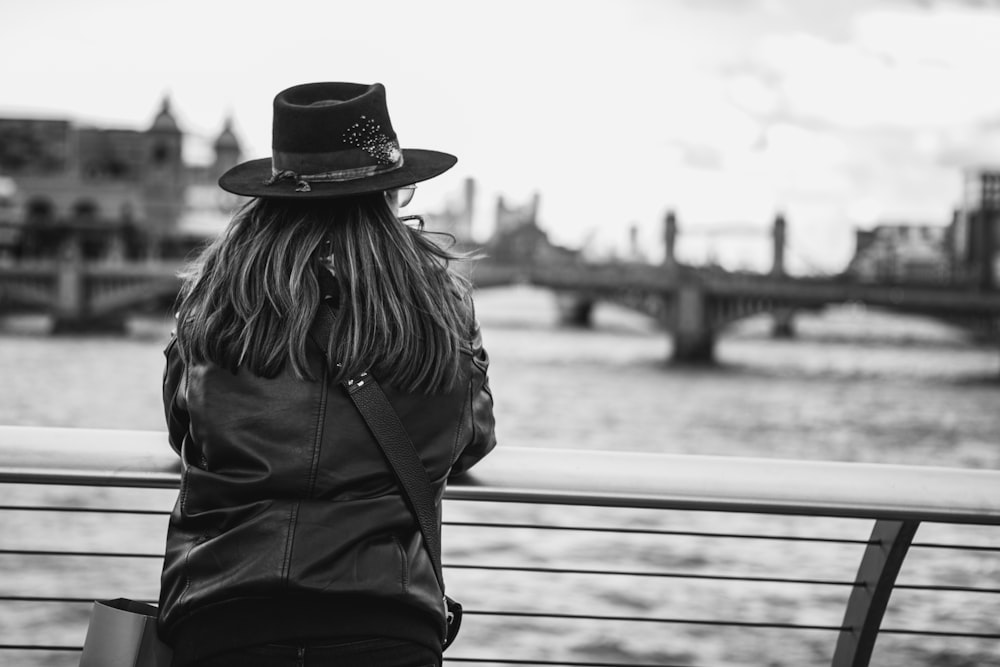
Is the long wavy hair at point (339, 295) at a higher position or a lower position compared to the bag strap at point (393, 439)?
higher

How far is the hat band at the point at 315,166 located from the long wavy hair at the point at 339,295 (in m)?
0.03

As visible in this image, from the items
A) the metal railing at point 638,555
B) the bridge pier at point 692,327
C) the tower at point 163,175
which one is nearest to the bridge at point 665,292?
the bridge pier at point 692,327

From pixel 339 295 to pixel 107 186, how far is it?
272ft

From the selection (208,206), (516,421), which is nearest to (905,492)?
(516,421)

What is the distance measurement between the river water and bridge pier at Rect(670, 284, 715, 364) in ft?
3.02

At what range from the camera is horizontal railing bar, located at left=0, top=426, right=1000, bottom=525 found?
6.86 feet

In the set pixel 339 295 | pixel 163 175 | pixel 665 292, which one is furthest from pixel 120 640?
pixel 163 175

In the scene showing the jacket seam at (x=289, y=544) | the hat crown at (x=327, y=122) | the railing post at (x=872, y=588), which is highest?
the hat crown at (x=327, y=122)

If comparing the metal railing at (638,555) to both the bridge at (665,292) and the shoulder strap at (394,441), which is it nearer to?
the shoulder strap at (394,441)

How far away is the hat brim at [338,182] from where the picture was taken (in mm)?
1715

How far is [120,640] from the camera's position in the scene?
5.62 ft

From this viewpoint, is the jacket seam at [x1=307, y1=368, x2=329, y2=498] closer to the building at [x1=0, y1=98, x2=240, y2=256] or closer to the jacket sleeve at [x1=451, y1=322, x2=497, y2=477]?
the jacket sleeve at [x1=451, y1=322, x2=497, y2=477]

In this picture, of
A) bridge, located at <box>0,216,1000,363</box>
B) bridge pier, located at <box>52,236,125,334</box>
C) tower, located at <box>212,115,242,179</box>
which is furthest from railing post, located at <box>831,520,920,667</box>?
tower, located at <box>212,115,242,179</box>

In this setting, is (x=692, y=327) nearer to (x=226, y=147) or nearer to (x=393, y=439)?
(x=393, y=439)
